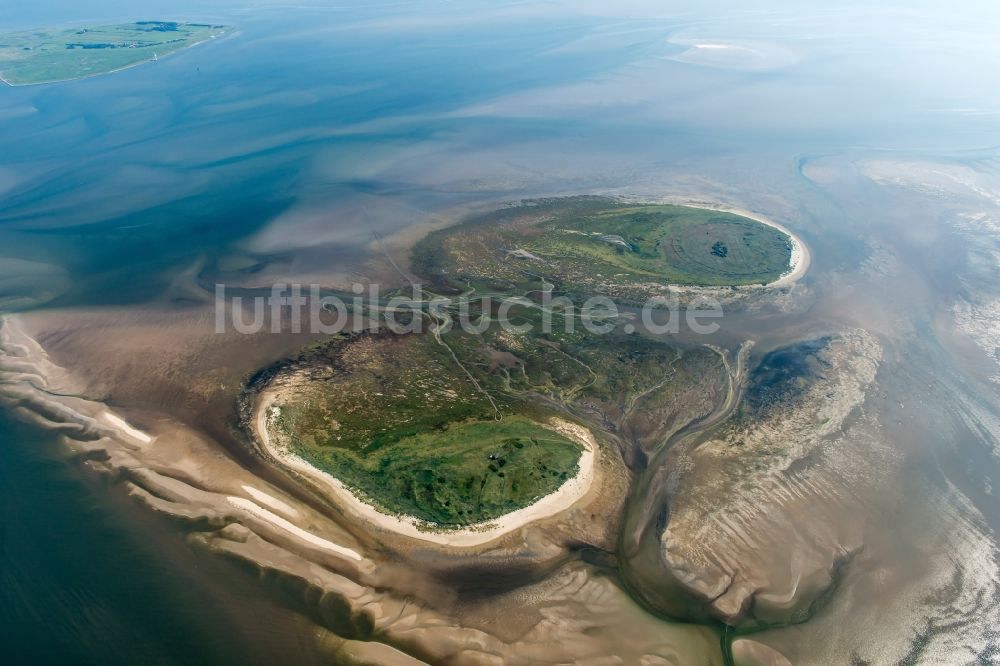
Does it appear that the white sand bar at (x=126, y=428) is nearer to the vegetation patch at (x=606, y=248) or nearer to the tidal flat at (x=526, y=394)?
the tidal flat at (x=526, y=394)

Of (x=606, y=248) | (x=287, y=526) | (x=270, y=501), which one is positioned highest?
(x=606, y=248)

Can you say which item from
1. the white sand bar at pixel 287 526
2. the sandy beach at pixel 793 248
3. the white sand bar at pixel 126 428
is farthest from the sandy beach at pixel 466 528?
the sandy beach at pixel 793 248

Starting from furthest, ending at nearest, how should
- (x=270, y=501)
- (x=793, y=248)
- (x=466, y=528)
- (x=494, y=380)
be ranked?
(x=793, y=248), (x=494, y=380), (x=270, y=501), (x=466, y=528)

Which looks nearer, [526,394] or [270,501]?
[270,501]

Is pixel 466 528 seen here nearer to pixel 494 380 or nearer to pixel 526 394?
pixel 526 394

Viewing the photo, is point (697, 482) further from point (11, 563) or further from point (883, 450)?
point (11, 563)

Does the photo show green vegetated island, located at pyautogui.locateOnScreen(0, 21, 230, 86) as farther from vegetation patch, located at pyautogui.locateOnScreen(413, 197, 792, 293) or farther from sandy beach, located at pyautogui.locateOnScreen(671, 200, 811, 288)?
sandy beach, located at pyautogui.locateOnScreen(671, 200, 811, 288)

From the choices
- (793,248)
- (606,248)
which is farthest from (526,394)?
(793,248)

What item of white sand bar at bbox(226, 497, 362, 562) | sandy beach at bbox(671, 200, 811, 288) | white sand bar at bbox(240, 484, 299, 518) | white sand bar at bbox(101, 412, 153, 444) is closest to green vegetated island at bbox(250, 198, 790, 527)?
sandy beach at bbox(671, 200, 811, 288)
